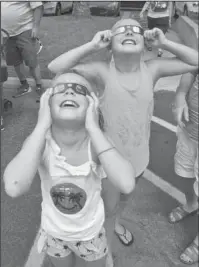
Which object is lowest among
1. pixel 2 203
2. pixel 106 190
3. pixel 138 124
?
pixel 2 203

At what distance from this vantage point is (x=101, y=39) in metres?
1.74

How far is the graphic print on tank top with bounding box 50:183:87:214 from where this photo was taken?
5.09 feet

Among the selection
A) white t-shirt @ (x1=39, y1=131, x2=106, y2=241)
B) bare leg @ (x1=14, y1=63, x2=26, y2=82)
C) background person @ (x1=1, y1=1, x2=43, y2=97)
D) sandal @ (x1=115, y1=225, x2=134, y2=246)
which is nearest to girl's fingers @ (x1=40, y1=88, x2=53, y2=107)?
white t-shirt @ (x1=39, y1=131, x2=106, y2=241)

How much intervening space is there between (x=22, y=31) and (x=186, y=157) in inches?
100

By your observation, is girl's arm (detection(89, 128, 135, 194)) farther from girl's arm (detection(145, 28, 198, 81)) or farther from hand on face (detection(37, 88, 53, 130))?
girl's arm (detection(145, 28, 198, 81))

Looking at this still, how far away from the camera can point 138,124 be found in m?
1.88

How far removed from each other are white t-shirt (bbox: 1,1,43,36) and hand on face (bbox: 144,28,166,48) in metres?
2.29

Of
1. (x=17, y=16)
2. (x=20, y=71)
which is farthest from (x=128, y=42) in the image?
(x=20, y=71)

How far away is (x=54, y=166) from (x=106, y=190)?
1.43 feet

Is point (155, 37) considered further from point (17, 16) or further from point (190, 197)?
point (17, 16)

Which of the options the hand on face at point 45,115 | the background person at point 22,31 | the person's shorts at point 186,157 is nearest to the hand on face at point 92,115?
the hand on face at point 45,115

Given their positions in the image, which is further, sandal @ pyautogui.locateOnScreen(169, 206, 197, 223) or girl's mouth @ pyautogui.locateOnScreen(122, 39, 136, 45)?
sandal @ pyautogui.locateOnScreen(169, 206, 197, 223)

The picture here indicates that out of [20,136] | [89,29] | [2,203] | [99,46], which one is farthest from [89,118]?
[89,29]

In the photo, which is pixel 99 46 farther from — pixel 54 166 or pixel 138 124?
pixel 54 166
